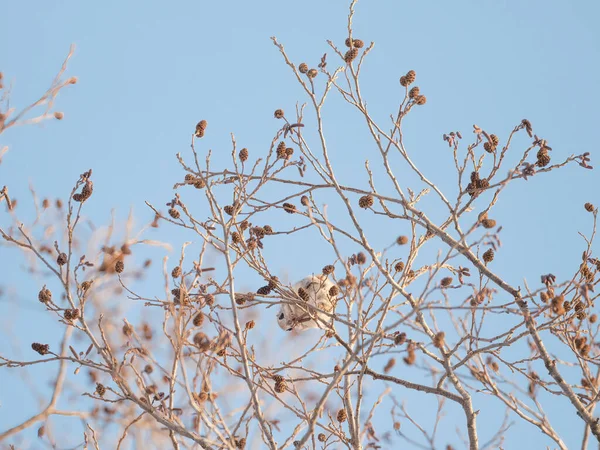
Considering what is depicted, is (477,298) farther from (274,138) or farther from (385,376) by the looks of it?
(274,138)

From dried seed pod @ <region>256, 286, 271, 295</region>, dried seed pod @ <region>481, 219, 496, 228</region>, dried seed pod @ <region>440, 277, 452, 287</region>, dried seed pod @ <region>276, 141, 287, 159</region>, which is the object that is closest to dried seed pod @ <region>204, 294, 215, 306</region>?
dried seed pod @ <region>256, 286, 271, 295</region>

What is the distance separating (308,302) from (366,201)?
71 cm

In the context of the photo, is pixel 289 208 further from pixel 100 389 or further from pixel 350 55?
pixel 100 389

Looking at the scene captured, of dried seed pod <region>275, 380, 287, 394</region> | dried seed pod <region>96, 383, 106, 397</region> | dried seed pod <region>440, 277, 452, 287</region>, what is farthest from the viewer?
dried seed pod <region>275, 380, 287, 394</region>

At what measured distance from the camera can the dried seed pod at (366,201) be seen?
13.2 feet

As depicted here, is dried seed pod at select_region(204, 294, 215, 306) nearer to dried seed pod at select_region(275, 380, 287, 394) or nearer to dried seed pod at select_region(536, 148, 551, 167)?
dried seed pod at select_region(275, 380, 287, 394)

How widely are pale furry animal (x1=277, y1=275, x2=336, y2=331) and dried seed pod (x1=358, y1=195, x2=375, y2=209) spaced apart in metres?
0.48

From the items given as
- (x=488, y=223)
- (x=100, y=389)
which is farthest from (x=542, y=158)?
(x=100, y=389)

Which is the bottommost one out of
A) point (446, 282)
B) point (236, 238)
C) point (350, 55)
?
point (446, 282)

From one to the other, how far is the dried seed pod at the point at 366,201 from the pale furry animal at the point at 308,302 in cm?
48

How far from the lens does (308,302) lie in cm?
427

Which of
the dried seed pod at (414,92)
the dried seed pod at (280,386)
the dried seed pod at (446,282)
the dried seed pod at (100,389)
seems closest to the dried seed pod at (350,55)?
the dried seed pod at (414,92)

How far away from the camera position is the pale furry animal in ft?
13.6

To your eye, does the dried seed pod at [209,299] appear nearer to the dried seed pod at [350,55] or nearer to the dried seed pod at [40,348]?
the dried seed pod at [40,348]
